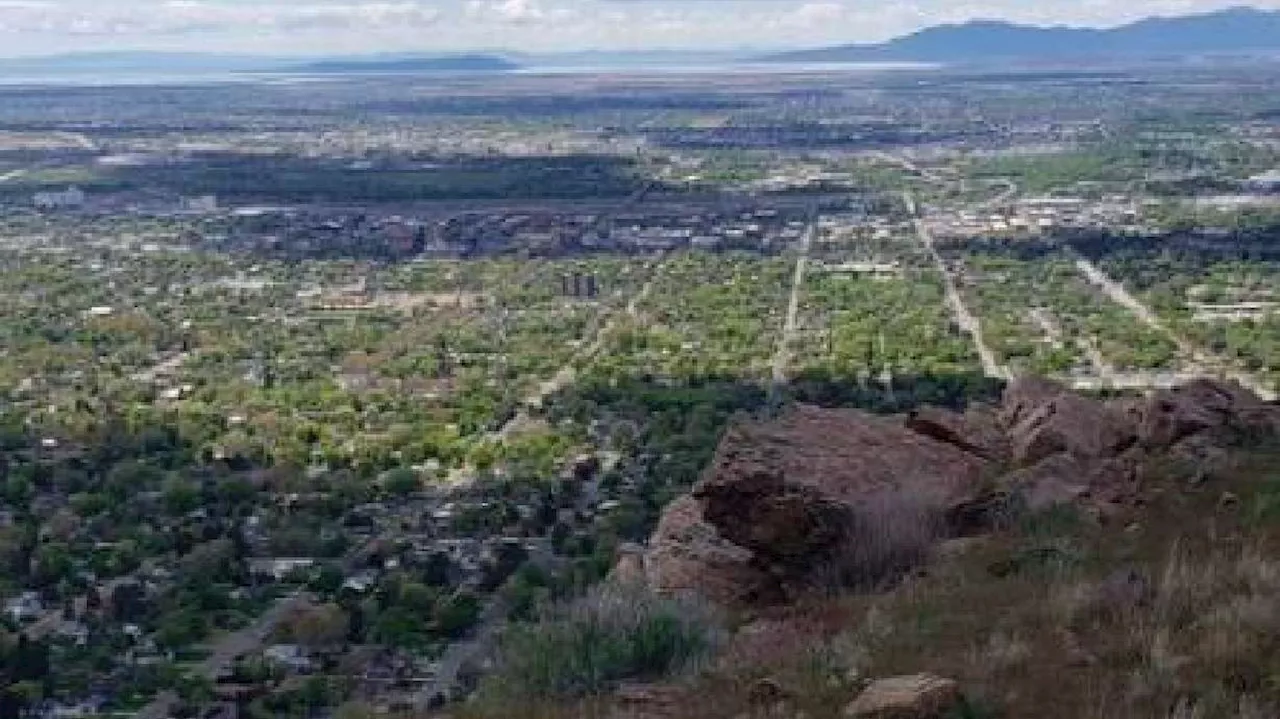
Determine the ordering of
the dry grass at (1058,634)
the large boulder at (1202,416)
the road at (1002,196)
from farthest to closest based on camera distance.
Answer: the road at (1002,196), the large boulder at (1202,416), the dry grass at (1058,634)

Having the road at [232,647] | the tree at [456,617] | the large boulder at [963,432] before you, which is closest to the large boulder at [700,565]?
the large boulder at [963,432]

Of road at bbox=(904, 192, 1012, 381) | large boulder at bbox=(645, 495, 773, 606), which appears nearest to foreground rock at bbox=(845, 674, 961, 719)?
large boulder at bbox=(645, 495, 773, 606)

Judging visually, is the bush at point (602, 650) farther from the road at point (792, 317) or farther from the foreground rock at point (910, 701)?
the road at point (792, 317)

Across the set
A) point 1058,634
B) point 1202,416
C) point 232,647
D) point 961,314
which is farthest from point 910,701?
point 961,314

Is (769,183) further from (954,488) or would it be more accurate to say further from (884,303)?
(954,488)

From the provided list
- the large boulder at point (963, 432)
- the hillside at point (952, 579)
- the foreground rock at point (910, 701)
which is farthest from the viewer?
the large boulder at point (963, 432)

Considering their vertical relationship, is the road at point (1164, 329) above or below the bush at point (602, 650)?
below
